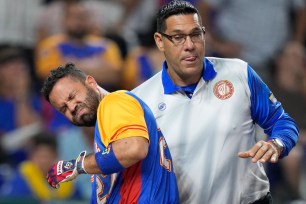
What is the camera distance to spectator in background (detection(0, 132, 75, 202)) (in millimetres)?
7934

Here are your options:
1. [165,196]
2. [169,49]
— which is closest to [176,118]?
[169,49]

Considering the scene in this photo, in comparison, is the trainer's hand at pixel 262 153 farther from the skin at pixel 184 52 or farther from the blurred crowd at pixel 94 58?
the blurred crowd at pixel 94 58

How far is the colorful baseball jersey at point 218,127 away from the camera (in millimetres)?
5129

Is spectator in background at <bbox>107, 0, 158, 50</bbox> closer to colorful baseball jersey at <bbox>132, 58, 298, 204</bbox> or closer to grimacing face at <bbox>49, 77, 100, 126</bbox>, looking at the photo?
colorful baseball jersey at <bbox>132, 58, 298, 204</bbox>

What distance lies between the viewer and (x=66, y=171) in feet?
→ 15.3

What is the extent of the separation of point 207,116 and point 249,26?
191 inches

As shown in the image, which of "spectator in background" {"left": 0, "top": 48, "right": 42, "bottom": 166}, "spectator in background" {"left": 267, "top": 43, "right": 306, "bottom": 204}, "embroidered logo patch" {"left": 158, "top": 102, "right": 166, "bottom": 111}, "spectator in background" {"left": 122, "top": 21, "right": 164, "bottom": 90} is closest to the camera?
"embroidered logo patch" {"left": 158, "top": 102, "right": 166, "bottom": 111}

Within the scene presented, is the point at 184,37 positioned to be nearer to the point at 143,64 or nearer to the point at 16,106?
the point at 143,64

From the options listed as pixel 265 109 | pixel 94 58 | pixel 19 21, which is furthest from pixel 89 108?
pixel 19 21

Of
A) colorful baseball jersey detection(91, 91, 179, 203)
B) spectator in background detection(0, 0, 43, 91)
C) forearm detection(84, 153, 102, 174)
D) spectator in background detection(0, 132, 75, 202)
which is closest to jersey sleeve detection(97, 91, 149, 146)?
colorful baseball jersey detection(91, 91, 179, 203)

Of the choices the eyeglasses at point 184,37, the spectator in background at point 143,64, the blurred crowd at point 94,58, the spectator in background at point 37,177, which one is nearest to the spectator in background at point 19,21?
the blurred crowd at point 94,58

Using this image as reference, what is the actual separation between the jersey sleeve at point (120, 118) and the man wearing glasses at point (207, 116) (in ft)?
2.25

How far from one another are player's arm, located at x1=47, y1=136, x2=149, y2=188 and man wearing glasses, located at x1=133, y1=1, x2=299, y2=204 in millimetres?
799

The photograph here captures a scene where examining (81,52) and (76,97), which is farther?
(81,52)
